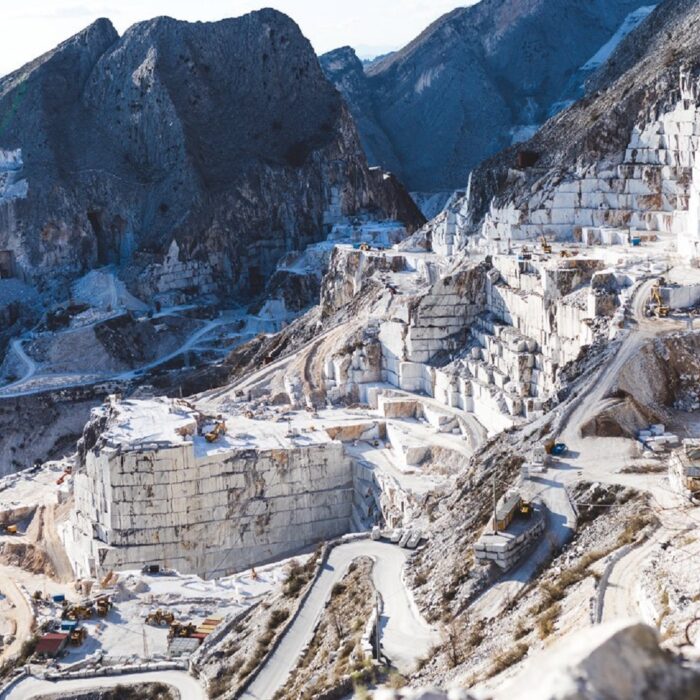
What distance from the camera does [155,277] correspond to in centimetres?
9150

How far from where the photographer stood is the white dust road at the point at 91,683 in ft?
95.1

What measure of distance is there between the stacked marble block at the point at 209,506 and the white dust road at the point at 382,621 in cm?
1330

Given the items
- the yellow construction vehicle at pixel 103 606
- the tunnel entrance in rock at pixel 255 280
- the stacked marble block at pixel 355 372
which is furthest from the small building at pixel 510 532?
the tunnel entrance in rock at pixel 255 280

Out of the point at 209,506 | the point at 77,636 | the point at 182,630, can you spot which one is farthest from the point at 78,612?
the point at 209,506

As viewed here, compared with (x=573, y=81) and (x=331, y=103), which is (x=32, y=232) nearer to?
(x=331, y=103)

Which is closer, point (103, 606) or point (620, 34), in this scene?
point (103, 606)

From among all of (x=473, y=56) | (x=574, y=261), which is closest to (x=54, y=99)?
(x=473, y=56)

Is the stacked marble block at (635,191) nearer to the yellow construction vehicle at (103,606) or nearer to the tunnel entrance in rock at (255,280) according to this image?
the yellow construction vehicle at (103,606)

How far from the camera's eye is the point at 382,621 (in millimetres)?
25391

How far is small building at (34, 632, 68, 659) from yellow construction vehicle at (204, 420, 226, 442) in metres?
13.7

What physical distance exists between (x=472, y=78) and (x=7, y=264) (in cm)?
6276

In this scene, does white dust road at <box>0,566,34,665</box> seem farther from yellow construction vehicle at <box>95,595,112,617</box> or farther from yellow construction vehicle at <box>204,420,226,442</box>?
yellow construction vehicle at <box>204,420,226,442</box>

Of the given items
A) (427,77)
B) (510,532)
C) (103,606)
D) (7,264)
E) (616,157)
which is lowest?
(103,606)

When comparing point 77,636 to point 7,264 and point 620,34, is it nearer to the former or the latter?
point 7,264
